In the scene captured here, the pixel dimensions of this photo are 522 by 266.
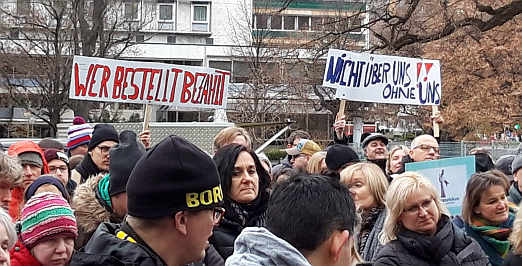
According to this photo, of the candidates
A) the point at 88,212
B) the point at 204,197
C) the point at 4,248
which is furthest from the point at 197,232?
the point at 88,212

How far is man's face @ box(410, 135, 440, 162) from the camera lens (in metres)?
7.17

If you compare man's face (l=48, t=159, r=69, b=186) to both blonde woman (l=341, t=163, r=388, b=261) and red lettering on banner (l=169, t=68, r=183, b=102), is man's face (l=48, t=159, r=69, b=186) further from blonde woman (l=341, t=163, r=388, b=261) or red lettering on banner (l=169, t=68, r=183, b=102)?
blonde woman (l=341, t=163, r=388, b=261)

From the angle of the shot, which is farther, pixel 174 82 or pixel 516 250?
pixel 174 82

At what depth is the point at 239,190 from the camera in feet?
15.5

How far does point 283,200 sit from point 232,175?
191 cm

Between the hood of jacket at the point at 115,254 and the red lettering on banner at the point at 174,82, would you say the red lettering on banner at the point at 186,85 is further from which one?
the hood of jacket at the point at 115,254

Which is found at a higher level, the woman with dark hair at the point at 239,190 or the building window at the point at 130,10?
the building window at the point at 130,10

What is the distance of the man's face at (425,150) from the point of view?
7.17 m

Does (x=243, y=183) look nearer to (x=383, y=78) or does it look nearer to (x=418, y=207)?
(x=418, y=207)

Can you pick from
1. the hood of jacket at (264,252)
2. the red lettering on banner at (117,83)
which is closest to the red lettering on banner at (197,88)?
the red lettering on banner at (117,83)

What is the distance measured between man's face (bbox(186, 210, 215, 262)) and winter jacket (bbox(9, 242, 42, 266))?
148 cm

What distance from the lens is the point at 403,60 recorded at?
9367 mm

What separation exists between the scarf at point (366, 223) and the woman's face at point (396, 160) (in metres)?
2.80

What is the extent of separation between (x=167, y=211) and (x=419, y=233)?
2.40 metres
